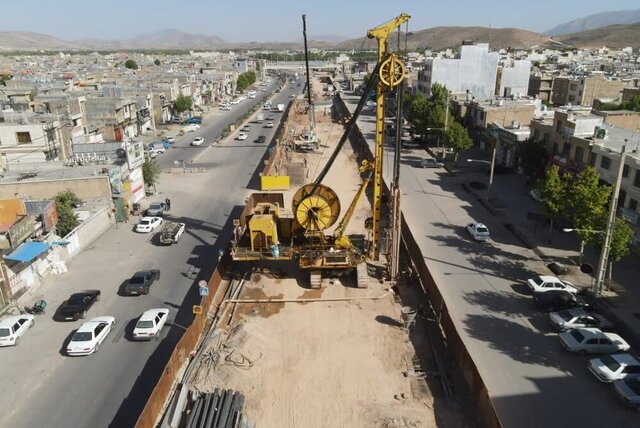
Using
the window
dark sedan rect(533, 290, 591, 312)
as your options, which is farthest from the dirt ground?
the window

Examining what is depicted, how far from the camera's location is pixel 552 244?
28.6 metres

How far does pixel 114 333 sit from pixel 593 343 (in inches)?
767

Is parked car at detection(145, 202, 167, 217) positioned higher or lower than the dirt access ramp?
higher

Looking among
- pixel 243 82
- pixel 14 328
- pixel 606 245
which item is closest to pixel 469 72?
pixel 606 245

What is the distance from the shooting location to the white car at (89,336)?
18375mm

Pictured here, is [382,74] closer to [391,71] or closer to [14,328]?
[391,71]

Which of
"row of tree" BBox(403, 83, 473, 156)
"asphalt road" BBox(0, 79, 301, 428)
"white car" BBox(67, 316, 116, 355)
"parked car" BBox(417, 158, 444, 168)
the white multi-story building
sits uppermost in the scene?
the white multi-story building

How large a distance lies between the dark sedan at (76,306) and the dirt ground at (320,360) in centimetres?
639

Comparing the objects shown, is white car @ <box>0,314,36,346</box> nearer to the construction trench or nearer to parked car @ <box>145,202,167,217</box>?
the construction trench

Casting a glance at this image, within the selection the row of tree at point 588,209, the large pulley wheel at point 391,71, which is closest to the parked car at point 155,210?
the large pulley wheel at point 391,71

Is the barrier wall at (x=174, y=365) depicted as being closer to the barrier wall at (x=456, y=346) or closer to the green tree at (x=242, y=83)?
the barrier wall at (x=456, y=346)

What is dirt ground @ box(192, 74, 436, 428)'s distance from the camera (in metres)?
15.8

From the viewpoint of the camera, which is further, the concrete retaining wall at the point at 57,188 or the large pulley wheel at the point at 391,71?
the concrete retaining wall at the point at 57,188

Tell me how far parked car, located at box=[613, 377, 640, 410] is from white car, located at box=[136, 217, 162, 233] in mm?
26994
